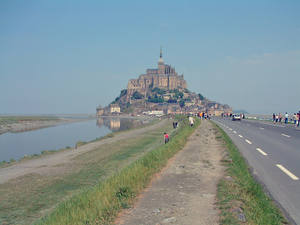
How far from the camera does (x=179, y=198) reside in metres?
5.68

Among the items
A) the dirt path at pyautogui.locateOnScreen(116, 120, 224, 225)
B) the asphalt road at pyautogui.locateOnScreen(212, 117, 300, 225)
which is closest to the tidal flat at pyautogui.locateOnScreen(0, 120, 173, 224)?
the dirt path at pyautogui.locateOnScreen(116, 120, 224, 225)

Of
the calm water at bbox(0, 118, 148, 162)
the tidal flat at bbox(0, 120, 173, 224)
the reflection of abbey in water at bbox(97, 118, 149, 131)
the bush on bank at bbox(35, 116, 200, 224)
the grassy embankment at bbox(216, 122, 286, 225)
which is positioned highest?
the grassy embankment at bbox(216, 122, 286, 225)

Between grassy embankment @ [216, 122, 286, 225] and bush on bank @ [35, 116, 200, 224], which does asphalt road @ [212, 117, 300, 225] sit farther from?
bush on bank @ [35, 116, 200, 224]

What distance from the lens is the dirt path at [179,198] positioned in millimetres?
4605

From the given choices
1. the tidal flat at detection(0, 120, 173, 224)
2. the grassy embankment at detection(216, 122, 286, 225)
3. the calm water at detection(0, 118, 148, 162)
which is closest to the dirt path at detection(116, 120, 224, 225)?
the grassy embankment at detection(216, 122, 286, 225)

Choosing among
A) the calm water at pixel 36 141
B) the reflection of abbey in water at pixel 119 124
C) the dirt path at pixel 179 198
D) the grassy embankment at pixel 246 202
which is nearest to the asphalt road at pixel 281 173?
the grassy embankment at pixel 246 202

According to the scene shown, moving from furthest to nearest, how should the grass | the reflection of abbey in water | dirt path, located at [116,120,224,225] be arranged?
the reflection of abbey in water
the grass
dirt path, located at [116,120,224,225]

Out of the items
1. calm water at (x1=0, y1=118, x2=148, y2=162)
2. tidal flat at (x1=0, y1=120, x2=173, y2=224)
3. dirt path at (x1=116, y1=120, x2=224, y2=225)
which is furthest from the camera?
calm water at (x1=0, y1=118, x2=148, y2=162)

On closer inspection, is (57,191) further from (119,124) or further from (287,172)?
(119,124)

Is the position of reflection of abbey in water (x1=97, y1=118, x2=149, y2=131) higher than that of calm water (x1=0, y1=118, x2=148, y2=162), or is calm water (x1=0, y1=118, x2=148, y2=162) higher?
reflection of abbey in water (x1=97, y1=118, x2=149, y2=131)

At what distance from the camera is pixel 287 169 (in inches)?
312

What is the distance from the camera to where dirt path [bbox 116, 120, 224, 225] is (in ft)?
15.1

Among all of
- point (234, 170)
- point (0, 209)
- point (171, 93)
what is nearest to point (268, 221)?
point (234, 170)

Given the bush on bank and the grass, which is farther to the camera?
the grass
